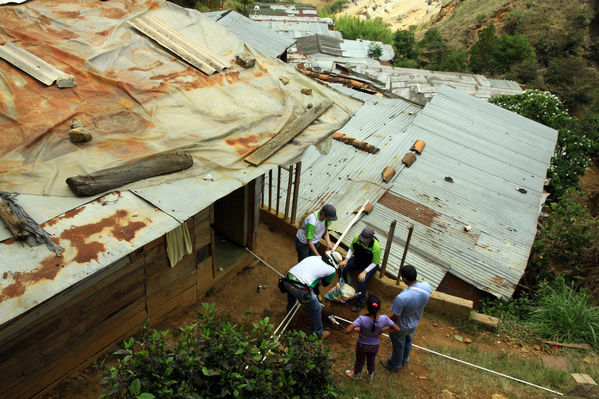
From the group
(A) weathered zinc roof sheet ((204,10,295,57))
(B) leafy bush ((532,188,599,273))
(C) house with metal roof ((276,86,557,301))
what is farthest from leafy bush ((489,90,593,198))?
(A) weathered zinc roof sheet ((204,10,295,57))

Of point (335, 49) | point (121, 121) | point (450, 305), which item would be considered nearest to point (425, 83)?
point (335, 49)

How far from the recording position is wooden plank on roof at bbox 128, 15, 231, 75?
717cm

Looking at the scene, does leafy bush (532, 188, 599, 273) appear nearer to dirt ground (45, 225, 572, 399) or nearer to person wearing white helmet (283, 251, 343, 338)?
dirt ground (45, 225, 572, 399)

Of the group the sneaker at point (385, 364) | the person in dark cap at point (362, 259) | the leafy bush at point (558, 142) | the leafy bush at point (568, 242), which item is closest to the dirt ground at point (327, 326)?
the sneaker at point (385, 364)

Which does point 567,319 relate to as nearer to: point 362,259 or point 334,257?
point 362,259

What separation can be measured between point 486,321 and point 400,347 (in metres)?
2.45

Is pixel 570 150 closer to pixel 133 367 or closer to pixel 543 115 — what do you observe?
pixel 543 115

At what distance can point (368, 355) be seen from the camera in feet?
17.9

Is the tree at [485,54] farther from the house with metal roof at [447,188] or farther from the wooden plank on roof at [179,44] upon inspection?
the wooden plank on roof at [179,44]

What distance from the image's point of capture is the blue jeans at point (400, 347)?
214 inches

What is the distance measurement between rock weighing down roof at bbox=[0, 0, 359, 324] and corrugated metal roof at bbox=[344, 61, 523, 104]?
39.2 feet

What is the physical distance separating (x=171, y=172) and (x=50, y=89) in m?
2.33

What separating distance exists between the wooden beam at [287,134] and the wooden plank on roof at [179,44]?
6.02ft

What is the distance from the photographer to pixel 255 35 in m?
18.4
